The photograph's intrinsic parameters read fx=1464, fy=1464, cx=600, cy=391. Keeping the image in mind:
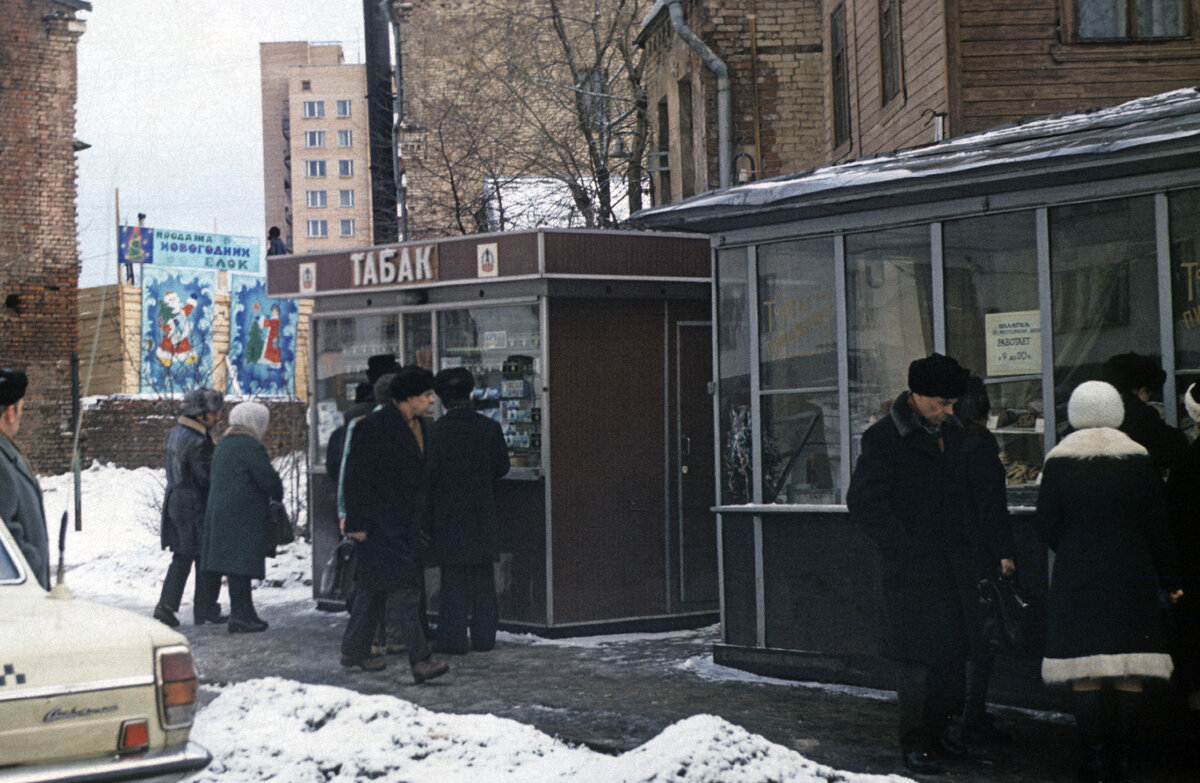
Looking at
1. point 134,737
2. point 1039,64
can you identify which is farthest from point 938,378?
point 1039,64

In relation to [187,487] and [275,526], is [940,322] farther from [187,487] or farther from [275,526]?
[187,487]

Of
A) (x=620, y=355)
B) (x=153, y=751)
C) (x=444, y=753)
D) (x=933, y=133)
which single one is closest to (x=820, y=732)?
(x=444, y=753)

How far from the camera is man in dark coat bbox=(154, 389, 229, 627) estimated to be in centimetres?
1162

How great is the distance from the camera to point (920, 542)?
6.45 metres

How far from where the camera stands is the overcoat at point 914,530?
251 inches

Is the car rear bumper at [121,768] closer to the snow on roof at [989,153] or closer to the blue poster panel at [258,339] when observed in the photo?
the snow on roof at [989,153]

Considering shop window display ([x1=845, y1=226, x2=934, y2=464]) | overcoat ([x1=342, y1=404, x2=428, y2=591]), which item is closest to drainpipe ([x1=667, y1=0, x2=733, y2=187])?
shop window display ([x1=845, y1=226, x2=934, y2=464])

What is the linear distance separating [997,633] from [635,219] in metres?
3.33

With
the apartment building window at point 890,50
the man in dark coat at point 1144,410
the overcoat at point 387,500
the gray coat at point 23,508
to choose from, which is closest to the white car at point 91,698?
the gray coat at point 23,508

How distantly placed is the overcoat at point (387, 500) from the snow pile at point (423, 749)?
4.03 ft

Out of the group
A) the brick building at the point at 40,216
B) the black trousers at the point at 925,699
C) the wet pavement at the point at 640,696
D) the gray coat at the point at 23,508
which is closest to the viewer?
the gray coat at the point at 23,508

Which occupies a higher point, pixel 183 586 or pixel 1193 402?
pixel 1193 402

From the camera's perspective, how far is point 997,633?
680cm

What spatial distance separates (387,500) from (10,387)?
2853 mm
